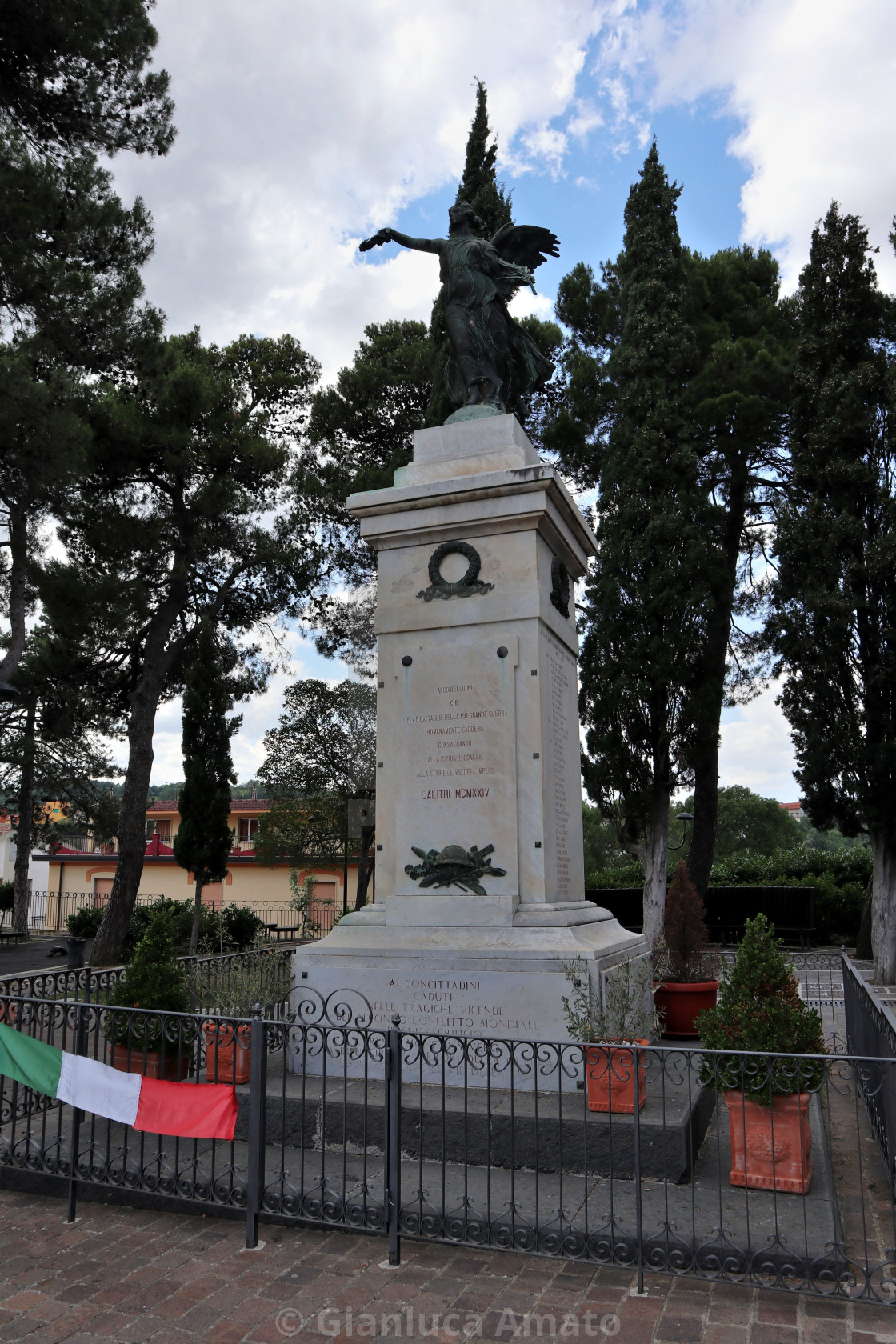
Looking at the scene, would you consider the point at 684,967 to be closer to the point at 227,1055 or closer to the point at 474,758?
the point at 474,758

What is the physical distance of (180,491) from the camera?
1906 cm

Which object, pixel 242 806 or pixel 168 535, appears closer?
pixel 168 535

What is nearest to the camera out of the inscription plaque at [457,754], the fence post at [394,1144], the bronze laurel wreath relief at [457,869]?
the fence post at [394,1144]

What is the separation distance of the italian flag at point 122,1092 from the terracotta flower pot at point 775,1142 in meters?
2.44

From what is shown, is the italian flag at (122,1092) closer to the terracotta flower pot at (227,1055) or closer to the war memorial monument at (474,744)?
the terracotta flower pot at (227,1055)

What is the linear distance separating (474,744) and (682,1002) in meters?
3.33

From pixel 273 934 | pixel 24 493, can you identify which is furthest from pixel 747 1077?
pixel 273 934

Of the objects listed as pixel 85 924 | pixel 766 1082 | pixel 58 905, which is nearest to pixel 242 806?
pixel 58 905

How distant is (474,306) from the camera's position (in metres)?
7.73

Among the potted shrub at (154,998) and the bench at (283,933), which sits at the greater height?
the potted shrub at (154,998)

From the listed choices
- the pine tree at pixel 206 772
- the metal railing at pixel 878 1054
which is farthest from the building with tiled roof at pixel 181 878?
the metal railing at pixel 878 1054

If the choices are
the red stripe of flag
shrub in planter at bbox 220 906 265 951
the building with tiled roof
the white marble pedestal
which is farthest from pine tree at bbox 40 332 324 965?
the building with tiled roof

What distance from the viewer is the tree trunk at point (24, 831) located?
80.1 feet

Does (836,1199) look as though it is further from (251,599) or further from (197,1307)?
(251,599)
